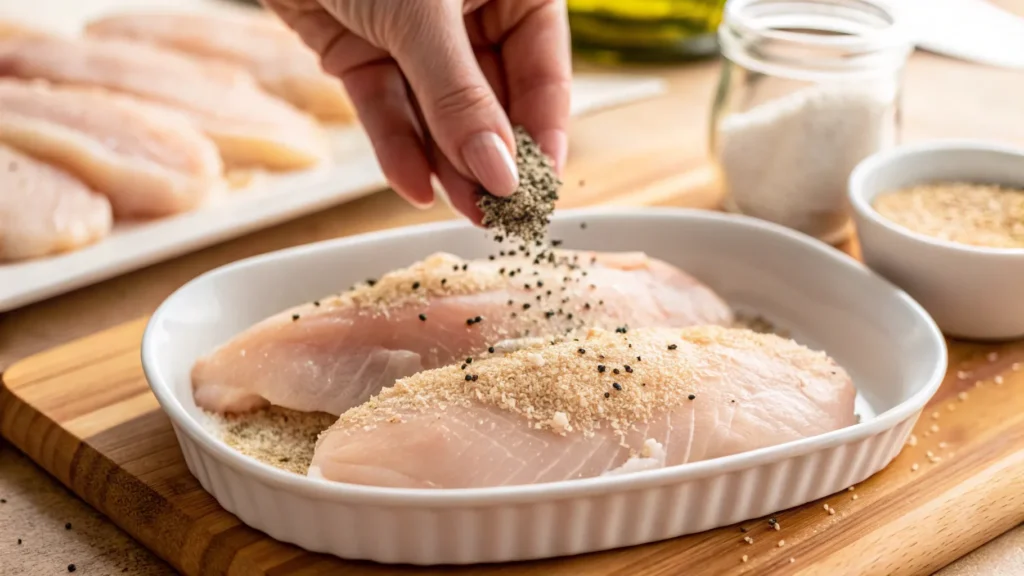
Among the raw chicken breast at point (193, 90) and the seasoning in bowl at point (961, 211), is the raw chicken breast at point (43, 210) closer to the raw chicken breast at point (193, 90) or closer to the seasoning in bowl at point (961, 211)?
the raw chicken breast at point (193, 90)

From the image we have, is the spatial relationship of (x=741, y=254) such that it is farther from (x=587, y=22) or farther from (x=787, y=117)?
(x=587, y=22)

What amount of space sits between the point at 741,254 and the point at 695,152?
0.92m

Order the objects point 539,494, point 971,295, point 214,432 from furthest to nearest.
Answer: point 971,295, point 214,432, point 539,494

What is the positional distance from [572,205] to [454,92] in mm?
999

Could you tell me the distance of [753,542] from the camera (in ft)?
5.52

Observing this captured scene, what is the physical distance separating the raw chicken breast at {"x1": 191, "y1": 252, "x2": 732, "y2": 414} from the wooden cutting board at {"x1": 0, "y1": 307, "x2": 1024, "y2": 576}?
21 cm

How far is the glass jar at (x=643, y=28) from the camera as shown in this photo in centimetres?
384

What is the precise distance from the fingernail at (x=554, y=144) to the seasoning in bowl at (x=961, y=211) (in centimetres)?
75

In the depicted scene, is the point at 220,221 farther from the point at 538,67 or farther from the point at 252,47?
the point at 252,47

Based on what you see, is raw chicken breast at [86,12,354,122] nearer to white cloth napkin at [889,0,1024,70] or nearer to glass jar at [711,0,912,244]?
glass jar at [711,0,912,244]

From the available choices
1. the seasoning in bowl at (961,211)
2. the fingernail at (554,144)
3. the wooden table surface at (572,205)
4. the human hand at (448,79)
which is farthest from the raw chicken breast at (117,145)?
the seasoning in bowl at (961,211)

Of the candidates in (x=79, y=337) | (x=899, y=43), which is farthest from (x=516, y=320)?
(x=899, y=43)

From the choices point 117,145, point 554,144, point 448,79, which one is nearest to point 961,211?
point 554,144

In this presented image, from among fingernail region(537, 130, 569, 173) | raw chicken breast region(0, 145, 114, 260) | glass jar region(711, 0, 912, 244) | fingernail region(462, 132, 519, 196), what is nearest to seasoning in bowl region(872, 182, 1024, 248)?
glass jar region(711, 0, 912, 244)
